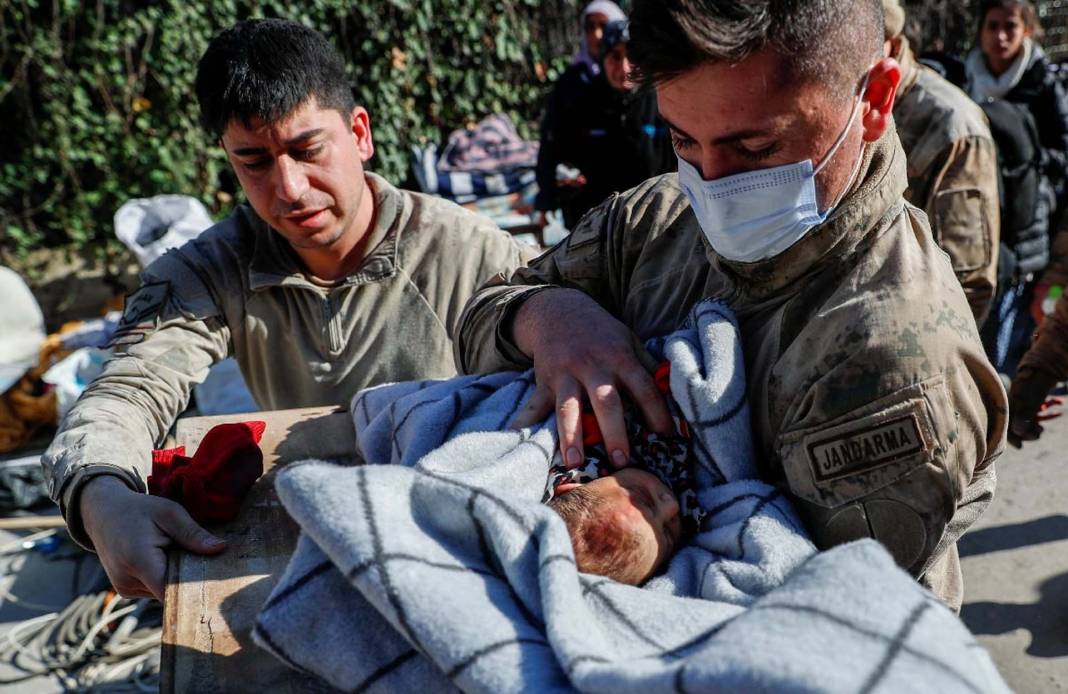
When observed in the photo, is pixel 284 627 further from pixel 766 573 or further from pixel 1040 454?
pixel 1040 454

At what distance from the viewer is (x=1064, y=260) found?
372 cm

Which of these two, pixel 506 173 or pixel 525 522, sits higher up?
pixel 525 522

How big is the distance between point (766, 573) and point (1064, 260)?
2.94 m

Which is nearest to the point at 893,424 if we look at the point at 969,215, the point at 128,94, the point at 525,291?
the point at 525,291

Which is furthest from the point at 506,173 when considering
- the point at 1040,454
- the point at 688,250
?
the point at 688,250

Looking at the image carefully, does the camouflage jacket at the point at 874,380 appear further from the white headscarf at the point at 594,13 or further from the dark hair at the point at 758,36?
the white headscarf at the point at 594,13

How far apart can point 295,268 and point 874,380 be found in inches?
81.1

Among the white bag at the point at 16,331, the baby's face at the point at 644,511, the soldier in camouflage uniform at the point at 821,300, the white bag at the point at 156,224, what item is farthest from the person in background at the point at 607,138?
the baby's face at the point at 644,511

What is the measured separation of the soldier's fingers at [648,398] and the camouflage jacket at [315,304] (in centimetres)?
117

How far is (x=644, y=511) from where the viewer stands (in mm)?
1637

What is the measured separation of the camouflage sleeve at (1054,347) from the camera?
3.24 metres

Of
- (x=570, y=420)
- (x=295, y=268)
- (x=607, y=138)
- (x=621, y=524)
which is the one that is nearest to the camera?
(x=621, y=524)

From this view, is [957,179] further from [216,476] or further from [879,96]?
[216,476]

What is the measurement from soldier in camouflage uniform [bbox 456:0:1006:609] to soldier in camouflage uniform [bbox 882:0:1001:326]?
6.07ft
